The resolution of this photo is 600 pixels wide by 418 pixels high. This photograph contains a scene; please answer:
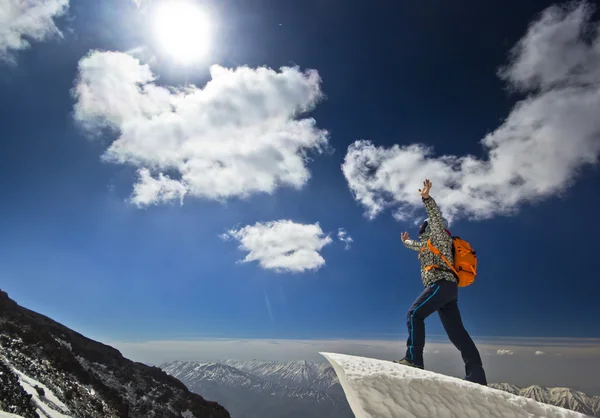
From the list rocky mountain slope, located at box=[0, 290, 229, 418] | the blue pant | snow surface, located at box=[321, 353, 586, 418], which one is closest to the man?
the blue pant

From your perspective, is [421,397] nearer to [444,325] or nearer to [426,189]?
[444,325]

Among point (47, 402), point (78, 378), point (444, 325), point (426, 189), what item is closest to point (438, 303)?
point (444, 325)

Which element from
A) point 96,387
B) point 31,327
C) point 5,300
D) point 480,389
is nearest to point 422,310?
point 480,389

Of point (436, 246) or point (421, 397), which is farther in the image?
point (436, 246)

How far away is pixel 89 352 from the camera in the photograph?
228 feet

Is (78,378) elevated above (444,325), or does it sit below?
below

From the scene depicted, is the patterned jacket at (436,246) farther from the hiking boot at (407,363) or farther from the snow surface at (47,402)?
the snow surface at (47,402)

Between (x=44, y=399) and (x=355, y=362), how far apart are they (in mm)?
34488

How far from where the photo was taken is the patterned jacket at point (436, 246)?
545 centimetres

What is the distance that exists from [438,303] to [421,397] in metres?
2.16

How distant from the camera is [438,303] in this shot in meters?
5.28

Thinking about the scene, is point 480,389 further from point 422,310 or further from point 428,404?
point 422,310

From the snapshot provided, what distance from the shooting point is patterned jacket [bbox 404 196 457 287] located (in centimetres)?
545

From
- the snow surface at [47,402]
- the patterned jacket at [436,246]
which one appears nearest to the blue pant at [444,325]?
the patterned jacket at [436,246]
